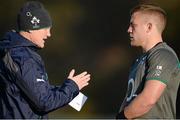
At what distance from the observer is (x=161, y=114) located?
477cm

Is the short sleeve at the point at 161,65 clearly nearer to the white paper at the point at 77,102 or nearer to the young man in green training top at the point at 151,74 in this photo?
the young man in green training top at the point at 151,74

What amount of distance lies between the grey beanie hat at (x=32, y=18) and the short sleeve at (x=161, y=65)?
831mm

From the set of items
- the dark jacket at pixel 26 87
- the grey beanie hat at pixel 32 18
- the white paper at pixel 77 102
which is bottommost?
the white paper at pixel 77 102

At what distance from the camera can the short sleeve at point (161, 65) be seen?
4.67 metres

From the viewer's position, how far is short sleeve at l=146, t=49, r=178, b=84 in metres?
4.67

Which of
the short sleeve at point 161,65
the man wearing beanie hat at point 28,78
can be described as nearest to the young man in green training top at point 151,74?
the short sleeve at point 161,65

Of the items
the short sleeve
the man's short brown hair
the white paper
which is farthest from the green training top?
the white paper

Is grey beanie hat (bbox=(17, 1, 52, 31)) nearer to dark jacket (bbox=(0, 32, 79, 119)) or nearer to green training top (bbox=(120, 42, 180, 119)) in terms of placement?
dark jacket (bbox=(0, 32, 79, 119))

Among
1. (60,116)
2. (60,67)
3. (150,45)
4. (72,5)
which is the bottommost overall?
(60,116)

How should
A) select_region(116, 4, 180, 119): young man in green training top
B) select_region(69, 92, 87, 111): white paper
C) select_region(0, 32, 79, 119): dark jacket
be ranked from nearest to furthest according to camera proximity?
select_region(0, 32, 79, 119): dark jacket → select_region(116, 4, 180, 119): young man in green training top → select_region(69, 92, 87, 111): white paper

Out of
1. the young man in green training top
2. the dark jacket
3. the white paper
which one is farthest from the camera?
the white paper

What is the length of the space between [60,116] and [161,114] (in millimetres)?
3782

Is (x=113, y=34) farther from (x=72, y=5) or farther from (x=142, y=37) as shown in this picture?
(x=142, y=37)

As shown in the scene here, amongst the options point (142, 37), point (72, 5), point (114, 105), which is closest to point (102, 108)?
point (114, 105)
